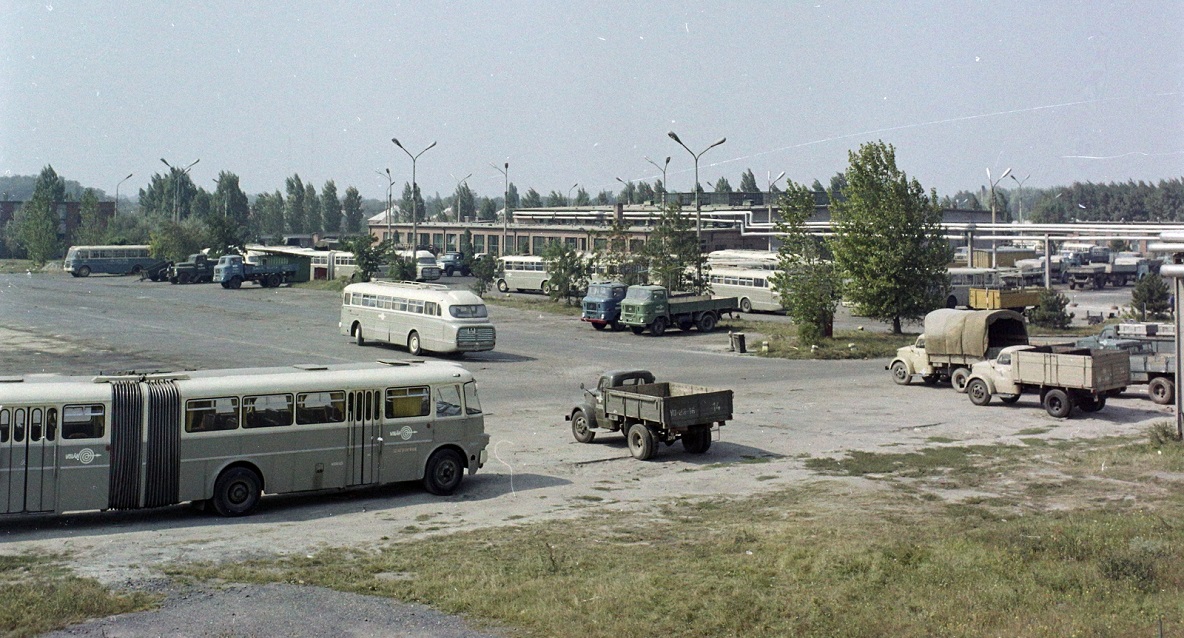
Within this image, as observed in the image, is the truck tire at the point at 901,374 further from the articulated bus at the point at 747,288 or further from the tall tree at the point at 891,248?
the articulated bus at the point at 747,288

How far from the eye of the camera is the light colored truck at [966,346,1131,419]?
28203 millimetres

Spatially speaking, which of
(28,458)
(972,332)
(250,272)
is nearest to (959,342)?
(972,332)

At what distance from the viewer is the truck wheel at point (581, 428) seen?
24984 mm

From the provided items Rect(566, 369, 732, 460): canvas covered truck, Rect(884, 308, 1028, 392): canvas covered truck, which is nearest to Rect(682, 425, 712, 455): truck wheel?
Rect(566, 369, 732, 460): canvas covered truck

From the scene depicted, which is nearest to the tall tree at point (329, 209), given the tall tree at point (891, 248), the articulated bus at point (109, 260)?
the articulated bus at point (109, 260)

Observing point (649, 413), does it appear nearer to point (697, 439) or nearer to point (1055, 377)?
point (697, 439)

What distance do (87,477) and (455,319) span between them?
73.3ft

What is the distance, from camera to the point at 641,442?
76.5 feet

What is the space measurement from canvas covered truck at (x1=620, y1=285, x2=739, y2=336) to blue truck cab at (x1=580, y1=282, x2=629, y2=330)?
497 mm

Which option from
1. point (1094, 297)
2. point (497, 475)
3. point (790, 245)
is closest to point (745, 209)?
point (1094, 297)

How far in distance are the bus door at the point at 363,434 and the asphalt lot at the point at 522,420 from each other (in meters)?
0.51

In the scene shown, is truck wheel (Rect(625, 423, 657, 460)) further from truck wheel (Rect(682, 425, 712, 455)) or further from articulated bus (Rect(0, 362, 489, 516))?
articulated bus (Rect(0, 362, 489, 516))

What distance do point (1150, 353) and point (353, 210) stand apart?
155m

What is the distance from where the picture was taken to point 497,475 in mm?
21734
